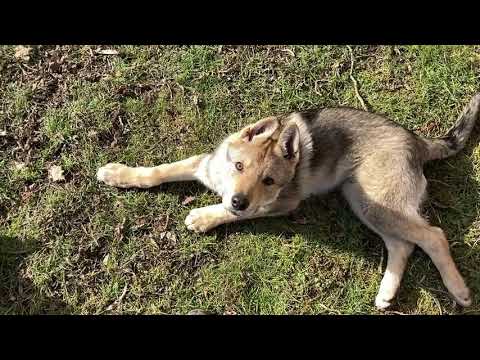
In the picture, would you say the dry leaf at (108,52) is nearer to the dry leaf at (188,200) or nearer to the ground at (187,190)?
the ground at (187,190)

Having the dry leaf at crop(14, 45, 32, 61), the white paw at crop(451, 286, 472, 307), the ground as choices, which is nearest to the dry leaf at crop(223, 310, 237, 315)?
the ground

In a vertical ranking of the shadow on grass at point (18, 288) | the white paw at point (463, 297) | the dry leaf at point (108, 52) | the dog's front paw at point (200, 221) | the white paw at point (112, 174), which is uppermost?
the dry leaf at point (108, 52)

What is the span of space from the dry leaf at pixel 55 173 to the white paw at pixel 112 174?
42cm

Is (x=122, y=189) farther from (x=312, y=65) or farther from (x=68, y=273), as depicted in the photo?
(x=312, y=65)

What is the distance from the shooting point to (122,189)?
568cm

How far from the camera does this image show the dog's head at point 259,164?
15.9 feet

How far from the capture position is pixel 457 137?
5668 mm

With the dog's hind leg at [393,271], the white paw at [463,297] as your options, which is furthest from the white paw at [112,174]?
the white paw at [463,297]

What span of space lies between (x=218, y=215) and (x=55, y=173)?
174cm

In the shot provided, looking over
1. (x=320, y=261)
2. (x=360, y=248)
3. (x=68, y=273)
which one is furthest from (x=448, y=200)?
(x=68, y=273)

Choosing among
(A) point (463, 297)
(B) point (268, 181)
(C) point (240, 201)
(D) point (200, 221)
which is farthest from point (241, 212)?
(A) point (463, 297)

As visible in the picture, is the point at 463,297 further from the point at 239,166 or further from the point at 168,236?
the point at 168,236

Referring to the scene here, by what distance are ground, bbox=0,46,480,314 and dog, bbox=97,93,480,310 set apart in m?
0.19

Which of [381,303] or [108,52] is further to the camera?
[108,52]
